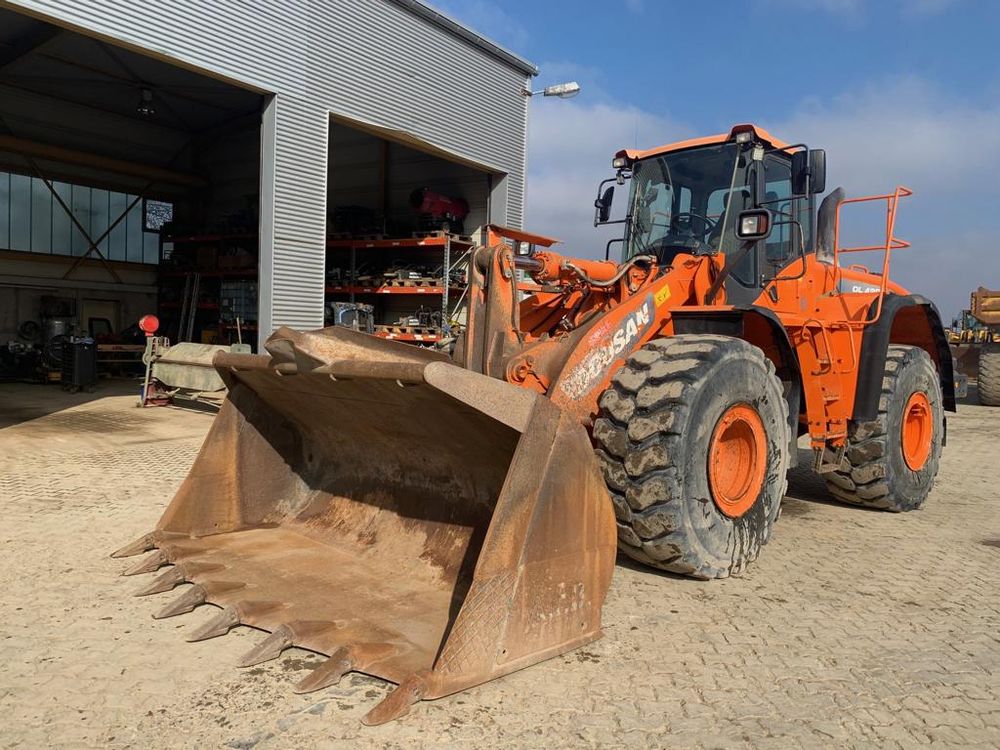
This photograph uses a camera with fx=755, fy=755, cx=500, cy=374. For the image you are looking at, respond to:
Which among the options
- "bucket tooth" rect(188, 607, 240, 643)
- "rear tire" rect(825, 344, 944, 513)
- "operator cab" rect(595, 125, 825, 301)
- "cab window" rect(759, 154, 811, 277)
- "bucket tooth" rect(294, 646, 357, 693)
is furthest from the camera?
"rear tire" rect(825, 344, 944, 513)

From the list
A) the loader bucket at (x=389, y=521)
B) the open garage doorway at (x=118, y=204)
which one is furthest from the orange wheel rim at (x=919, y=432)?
the open garage doorway at (x=118, y=204)

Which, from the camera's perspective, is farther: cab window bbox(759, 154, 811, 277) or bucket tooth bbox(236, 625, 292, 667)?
cab window bbox(759, 154, 811, 277)

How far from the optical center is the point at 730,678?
124 inches

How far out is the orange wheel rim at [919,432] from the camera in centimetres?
673

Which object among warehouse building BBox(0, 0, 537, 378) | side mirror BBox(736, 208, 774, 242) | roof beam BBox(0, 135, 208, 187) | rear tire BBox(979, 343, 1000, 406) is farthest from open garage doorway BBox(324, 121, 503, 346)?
rear tire BBox(979, 343, 1000, 406)

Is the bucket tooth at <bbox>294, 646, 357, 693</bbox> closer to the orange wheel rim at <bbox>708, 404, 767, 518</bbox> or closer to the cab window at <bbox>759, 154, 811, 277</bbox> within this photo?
the orange wheel rim at <bbox>708, 404, 767, 518</bbox>

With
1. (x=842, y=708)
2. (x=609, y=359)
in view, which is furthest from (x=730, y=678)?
(x=609, y=359)

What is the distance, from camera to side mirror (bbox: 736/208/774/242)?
4723mm

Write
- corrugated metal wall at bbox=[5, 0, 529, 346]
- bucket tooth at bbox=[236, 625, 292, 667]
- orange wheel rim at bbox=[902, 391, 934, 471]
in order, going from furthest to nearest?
corrugated metal wall at bbox=[5, 0, 529, 346] → orange wheel rim at bbox=[902, 391, 934, 471] → bucket tooth at bbox=[236, 625, 292, 667]

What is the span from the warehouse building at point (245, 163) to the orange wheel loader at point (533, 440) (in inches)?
282

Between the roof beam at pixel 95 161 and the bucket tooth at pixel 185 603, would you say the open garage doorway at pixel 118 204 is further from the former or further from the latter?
the bucket tooth at pixel 185 603

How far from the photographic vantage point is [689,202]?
18.1 ft

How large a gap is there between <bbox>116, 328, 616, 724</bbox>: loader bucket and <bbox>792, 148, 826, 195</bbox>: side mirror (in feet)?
10.5

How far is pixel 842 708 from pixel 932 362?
5041 millimetres
